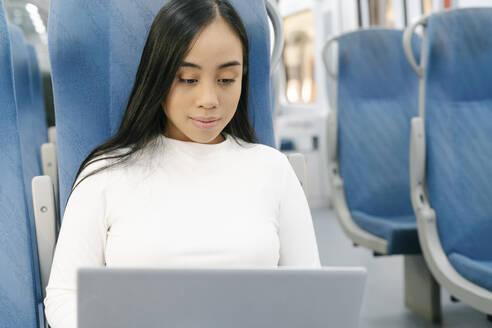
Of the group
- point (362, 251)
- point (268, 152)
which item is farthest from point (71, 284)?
point (362, 251)

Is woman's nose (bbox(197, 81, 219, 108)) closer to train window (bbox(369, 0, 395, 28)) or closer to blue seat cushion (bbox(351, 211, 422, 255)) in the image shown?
blue seat cushion (bbox(351, 211, 422, 255))

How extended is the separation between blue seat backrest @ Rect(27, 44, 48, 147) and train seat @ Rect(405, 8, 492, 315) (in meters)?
1.40

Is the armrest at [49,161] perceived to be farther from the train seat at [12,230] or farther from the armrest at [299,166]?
the armrest at [299,166]

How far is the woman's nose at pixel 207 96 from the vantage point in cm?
102

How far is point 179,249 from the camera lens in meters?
1.01

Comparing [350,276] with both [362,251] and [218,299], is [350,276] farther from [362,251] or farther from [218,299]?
[362,251]

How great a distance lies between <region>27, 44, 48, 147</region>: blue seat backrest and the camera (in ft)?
7.05

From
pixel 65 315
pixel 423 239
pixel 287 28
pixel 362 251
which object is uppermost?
pixel 287 28

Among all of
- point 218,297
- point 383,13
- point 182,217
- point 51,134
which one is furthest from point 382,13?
point 218,297

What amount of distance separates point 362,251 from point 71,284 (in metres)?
3.17

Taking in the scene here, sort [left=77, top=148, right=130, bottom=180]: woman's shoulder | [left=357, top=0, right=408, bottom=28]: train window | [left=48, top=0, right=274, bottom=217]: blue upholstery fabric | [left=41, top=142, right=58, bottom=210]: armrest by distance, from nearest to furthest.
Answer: [left=77, top=148, right=130, bottom=180]: woman's shoulder
[left=48, top=0, right=274, bottom=217]: blue upholstery fabric
[left=41, top=142, right=58, bottom=210]: armrest
[left=357, top=0, right=408, bottom=28]: train window

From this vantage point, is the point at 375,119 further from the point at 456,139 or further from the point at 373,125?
the point at 456,139

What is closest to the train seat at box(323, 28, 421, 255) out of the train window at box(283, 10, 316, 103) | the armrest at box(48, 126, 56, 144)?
the armrest at box(48, 126, 56, 144)

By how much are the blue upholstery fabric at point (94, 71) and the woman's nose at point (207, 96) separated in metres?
0.24
